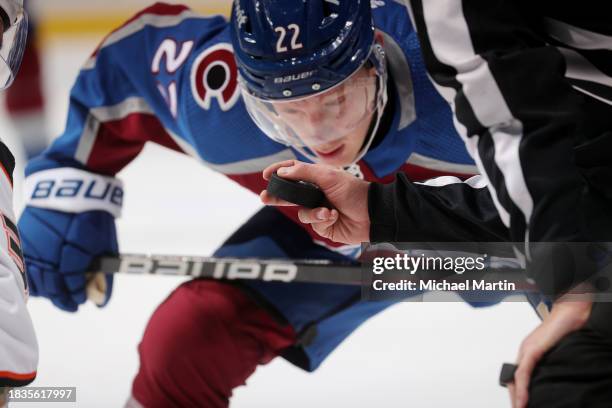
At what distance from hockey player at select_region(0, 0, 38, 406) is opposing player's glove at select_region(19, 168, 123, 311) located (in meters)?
0.52

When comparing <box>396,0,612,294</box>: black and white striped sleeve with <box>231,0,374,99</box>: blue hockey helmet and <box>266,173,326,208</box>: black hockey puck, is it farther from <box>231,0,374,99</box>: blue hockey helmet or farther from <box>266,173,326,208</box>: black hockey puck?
<box>231,0,374,99</box>: blue hockey helmet

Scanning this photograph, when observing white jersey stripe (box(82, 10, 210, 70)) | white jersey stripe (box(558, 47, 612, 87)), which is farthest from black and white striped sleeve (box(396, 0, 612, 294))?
white jersey stripe (box(82, 10, 210, 70))

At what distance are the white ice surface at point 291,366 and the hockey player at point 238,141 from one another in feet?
0.16

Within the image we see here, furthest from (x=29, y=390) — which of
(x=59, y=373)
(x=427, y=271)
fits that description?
(x=427, y=271)

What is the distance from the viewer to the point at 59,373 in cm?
115

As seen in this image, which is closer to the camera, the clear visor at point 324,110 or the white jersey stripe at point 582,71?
the white jersey stripe at point 582,71

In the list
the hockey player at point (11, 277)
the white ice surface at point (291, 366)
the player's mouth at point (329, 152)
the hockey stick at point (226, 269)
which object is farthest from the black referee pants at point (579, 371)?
the hockey stick at point (226, 269)

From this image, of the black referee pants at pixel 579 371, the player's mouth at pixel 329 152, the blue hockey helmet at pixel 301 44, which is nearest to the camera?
the black referee pants at pixel 579 371

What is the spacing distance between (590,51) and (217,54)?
0.73m

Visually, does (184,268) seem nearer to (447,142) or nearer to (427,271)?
(447,142)

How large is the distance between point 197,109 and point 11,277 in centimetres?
62

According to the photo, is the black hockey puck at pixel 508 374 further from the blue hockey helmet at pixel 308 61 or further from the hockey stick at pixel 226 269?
the hockey stick at pixel 226 269

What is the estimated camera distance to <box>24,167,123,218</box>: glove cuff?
1.57 metres

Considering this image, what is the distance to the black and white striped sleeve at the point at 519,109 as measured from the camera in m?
0.73
